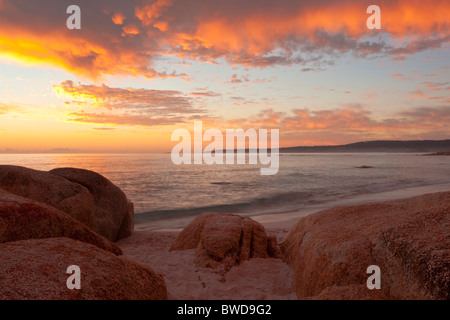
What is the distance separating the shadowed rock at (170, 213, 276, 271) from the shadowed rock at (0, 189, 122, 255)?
2162 millimetres

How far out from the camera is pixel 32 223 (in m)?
3.99

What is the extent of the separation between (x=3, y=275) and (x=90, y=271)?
0.73m

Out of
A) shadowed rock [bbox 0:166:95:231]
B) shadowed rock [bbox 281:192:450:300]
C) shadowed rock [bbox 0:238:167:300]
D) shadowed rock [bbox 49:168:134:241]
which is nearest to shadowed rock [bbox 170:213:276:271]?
shadowed rock [bbox 281:192:450:300]

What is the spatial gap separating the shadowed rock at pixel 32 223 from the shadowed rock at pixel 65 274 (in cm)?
67

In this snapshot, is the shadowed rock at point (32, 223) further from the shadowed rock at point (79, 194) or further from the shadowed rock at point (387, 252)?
the shadowed rock at point (387, 252)

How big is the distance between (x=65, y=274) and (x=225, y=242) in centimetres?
334

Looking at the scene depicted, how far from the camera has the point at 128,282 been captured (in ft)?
10.2

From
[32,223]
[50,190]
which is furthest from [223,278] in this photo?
[50,190]

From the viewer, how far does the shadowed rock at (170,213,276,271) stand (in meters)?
5.44

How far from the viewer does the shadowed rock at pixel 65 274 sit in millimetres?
2475

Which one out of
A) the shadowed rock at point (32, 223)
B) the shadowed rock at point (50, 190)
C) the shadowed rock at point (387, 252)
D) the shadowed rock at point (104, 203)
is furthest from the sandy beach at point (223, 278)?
the shadowed rock at point (104, 203)

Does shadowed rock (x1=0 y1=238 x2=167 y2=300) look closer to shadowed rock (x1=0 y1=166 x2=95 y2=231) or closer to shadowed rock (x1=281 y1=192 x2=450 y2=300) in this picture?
shadowed rock (x1=281 y1=192 x2=450 y2=300)

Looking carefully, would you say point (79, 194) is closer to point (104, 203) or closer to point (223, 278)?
point (104, 203)
